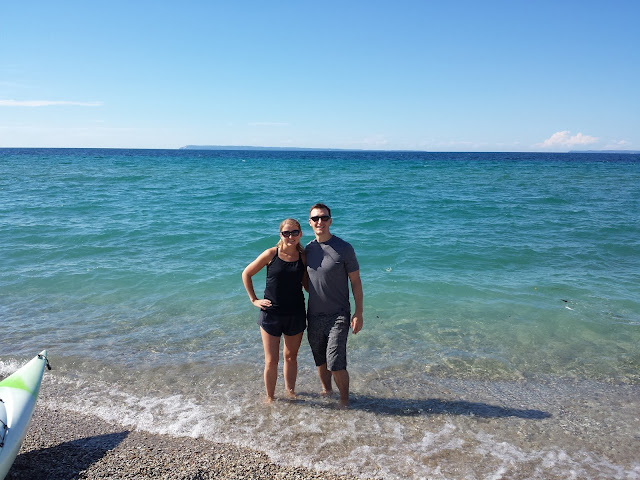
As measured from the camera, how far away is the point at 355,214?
19000 millimetres

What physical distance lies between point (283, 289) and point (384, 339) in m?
2.79

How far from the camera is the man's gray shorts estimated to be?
4.62m

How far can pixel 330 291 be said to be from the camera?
4.56 metres

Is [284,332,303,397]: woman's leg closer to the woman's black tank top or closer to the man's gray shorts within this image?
the man's gray shorts

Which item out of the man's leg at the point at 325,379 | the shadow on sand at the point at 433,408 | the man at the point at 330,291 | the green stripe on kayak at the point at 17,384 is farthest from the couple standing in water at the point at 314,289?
the green stripe on kayak at the point at 17,384

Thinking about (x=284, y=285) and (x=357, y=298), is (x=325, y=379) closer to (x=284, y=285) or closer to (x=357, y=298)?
(x=357, y=298)

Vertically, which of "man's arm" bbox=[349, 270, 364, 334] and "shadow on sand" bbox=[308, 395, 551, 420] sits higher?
"man's arm" bbox=[349, 270, 364, 334]

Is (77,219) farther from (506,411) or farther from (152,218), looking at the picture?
(506,411)

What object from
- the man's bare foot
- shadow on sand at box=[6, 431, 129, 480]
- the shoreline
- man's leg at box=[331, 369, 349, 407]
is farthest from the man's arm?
shadow on sand at box=[6, 431, 129, 480]

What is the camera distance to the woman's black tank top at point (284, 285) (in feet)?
14.9

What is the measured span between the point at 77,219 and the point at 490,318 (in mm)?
14495

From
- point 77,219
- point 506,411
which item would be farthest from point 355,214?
point 506,411

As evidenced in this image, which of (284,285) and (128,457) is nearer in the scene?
(128,457)

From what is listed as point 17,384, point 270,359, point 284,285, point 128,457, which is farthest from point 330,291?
point 17,384
